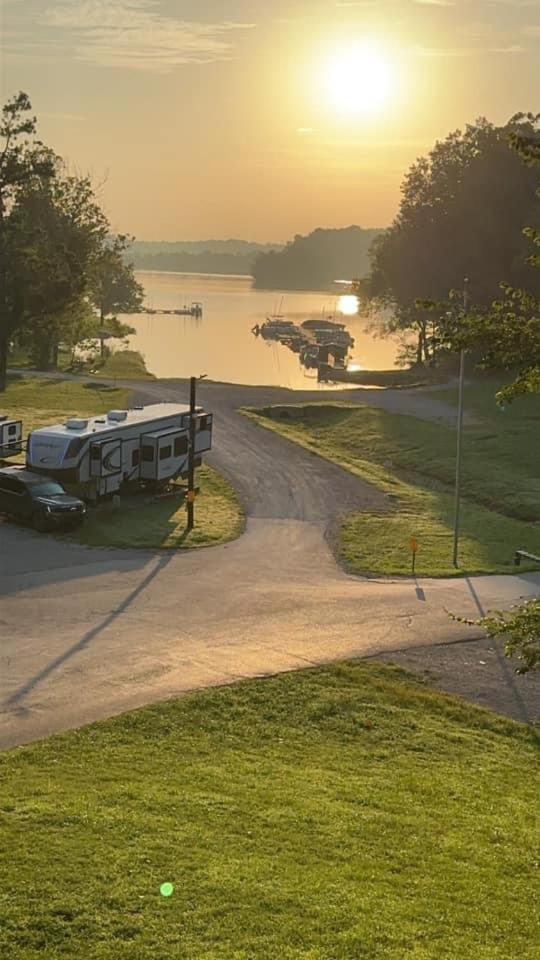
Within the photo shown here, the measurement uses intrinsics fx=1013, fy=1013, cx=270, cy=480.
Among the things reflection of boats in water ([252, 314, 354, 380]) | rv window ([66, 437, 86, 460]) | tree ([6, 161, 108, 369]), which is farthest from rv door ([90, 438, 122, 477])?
reflection of boats in water ([252, 314, 354, 380])

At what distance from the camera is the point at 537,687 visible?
20.8m

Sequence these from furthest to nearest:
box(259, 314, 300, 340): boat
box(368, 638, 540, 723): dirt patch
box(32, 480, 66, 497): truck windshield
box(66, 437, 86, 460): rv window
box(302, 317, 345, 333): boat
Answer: box(302, 317, 345, 333): boat
box(259, 314, 300, 340): boat
box(66, 437, 86, 460): rv window
box(32, 480, 66, 497): truck windshield
box(368, 638, 540, 723): dirt patch

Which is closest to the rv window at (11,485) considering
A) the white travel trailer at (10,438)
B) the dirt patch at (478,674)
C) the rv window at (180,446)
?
the white travel trailer at (10,438)

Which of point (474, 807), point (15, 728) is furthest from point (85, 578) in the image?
point (474, 807)

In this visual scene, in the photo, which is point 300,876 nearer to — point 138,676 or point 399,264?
point 138,676

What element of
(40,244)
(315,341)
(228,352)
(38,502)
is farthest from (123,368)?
(38,502)

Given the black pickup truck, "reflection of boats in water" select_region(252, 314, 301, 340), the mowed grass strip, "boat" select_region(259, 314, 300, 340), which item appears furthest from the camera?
"reflection of boats in water" select_region(252, 314, 301, 340)

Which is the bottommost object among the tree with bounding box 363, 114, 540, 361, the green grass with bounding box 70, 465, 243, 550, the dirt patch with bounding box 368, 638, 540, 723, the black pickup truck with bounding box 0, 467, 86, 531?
the dirt patch with bounding box 368, 638, 540, 723

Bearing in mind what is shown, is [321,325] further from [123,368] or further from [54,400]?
[54,400]

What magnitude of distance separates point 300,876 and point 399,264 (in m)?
81.0

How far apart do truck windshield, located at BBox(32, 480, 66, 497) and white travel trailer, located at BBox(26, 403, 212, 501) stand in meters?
1.17

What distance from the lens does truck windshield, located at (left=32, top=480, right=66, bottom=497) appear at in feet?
102

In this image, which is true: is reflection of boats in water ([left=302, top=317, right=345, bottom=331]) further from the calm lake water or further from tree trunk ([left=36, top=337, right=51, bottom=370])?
tree trunk ([left=36, top=337, right=51, bottom=370])

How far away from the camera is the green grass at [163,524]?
30.8m
